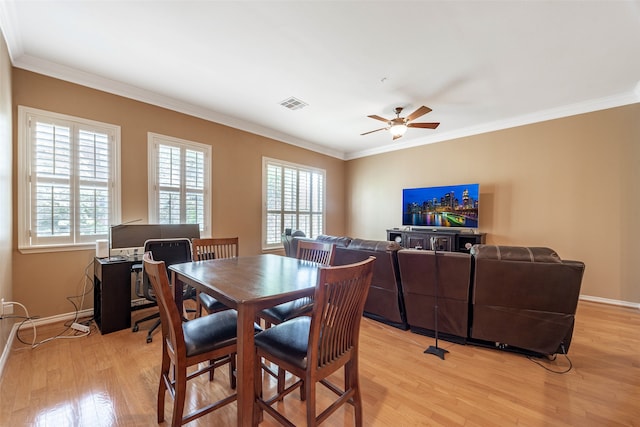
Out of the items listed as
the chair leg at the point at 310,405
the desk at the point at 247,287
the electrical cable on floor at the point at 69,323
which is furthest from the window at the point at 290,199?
the chair leg at the point at 310,405

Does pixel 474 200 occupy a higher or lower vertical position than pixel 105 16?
lower

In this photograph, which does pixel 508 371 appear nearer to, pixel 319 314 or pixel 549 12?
pixel 319 314

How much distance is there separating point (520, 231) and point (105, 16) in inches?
231

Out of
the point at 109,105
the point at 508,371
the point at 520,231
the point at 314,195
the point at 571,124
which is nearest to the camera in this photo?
the point at 508,371

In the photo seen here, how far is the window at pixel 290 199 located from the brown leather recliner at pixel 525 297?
3.67 m

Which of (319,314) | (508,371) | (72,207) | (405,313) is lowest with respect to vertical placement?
(508,371)

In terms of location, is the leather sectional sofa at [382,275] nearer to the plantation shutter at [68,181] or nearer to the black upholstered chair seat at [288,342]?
the black upholstered chair seat at [288,342]

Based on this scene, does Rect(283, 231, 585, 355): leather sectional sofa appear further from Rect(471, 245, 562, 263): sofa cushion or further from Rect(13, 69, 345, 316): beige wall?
Rect(13, 69, 345, 316): beige wall

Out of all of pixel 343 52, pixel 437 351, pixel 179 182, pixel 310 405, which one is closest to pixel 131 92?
pixel 179 182

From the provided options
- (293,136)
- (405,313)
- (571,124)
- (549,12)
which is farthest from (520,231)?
(293,136)

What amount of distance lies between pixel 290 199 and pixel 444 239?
10.1 ft

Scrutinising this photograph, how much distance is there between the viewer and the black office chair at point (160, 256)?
263 cm

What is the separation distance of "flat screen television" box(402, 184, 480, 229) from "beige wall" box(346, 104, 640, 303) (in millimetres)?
292

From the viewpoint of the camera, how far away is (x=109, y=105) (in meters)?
3.25
